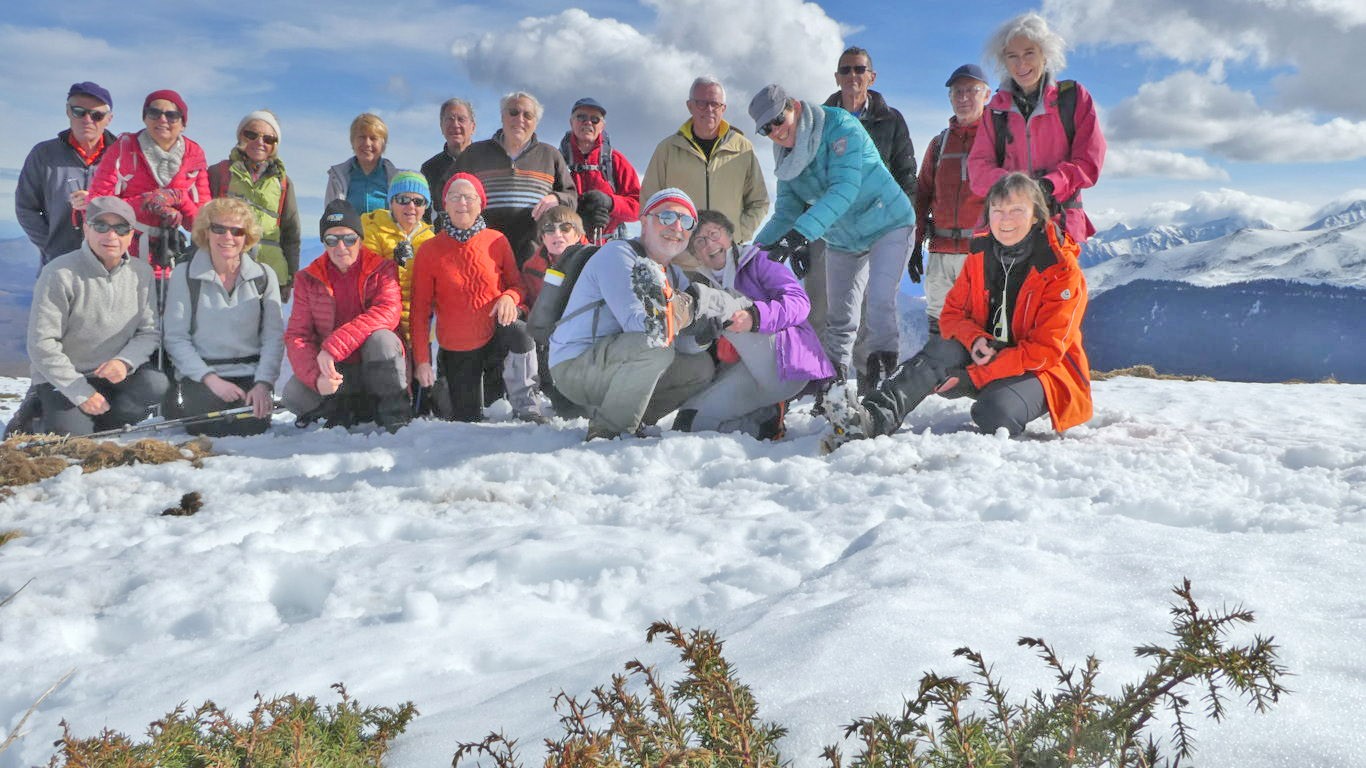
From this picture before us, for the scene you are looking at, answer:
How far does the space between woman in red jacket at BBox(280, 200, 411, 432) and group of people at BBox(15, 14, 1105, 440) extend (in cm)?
2

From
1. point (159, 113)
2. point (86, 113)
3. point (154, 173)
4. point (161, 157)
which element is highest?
point (86, 113)

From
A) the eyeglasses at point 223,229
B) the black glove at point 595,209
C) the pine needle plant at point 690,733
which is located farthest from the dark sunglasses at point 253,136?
the pine needle plant at point 690,733

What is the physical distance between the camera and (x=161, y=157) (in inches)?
262

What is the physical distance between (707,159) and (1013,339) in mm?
2960

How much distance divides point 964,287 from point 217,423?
5395 millimetres

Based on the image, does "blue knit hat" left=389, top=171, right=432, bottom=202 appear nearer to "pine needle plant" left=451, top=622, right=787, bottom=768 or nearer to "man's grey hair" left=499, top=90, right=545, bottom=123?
"man's grey hair" left=499, top=90, right=545, bottom=123

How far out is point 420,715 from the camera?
2053mm

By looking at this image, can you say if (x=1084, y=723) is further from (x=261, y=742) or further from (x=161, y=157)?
(x=161, y=157)

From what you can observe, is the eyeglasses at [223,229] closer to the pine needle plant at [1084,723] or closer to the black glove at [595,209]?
the black glove at [595,209]

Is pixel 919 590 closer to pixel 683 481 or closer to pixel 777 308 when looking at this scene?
pixel 683 481

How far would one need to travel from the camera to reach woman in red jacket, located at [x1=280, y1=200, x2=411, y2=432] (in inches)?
235

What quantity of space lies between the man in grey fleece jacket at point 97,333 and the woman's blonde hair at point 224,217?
0.46 metres

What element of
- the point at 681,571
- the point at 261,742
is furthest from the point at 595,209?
the point at 261,742

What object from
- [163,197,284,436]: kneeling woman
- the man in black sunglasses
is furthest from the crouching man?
the man in black sunglasses
